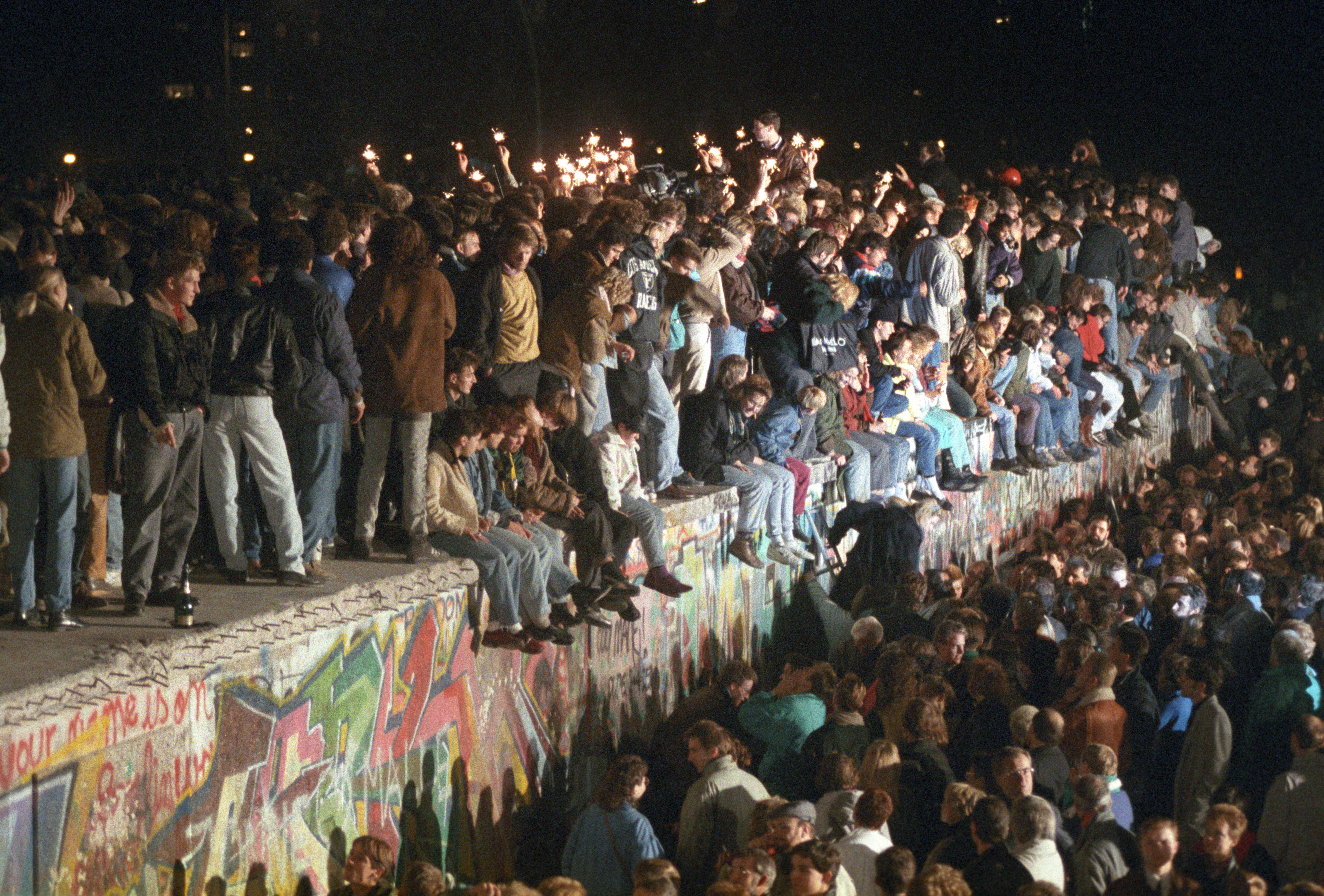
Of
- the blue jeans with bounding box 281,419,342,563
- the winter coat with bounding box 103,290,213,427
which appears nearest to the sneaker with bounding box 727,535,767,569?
the blue jeans with bounding box 281,419,342,563

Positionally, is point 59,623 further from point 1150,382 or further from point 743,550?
point 1150,382

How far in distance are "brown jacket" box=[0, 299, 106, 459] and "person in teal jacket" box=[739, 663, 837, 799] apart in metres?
4.82

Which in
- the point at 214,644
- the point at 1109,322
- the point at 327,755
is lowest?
the point at 327,755

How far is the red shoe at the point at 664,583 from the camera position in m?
11.5

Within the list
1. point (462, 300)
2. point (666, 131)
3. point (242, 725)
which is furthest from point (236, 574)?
point (666, 131)

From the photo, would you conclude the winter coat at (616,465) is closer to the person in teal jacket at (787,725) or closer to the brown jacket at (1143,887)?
the person in teal jacket at (787,725)

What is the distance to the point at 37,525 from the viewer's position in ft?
25.0

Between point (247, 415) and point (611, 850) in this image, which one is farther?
point (611, 850)

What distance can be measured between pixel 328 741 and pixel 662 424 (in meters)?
4.43

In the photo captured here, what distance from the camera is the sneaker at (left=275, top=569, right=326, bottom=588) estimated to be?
28.2 feet

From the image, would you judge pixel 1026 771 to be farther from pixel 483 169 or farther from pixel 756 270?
pixel 483 169

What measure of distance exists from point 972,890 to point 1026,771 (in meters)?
1.11

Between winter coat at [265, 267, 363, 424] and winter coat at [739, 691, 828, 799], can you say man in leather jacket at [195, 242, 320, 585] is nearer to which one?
winter coat at [265, 267, 363, 424]

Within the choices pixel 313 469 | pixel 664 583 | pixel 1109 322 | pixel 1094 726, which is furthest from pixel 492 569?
pixel 1109 322
